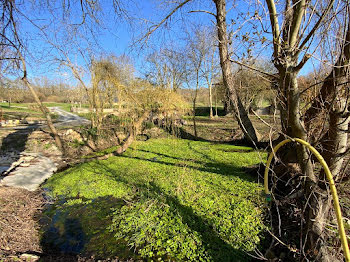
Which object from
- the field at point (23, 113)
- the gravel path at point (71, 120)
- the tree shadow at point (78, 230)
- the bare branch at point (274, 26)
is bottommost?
the tree shadow at point (78, 230)

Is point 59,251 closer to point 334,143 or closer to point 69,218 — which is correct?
point 69,218

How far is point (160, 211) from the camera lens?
3.75 metres

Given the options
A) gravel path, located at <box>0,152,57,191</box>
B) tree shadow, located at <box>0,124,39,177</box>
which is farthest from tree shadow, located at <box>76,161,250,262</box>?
tree shadow, located at <box>0,124,39,177</box>

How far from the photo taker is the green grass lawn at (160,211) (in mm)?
2896

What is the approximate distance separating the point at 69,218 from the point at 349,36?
538 centimetres

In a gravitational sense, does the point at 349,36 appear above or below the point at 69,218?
above

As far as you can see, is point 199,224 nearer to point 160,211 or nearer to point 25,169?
point 160,211

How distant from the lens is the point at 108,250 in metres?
2.96

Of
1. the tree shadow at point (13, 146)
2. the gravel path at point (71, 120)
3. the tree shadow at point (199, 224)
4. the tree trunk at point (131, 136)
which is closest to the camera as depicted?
the tree shadow at point (199, 224)

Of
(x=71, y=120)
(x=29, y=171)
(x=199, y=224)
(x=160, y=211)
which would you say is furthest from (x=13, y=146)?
(x=199, y=224)

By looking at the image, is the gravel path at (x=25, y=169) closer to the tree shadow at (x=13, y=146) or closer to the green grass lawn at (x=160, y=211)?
the tree shadow at (x=13, y=146)

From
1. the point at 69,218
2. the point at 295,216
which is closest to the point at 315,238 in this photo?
the point at 295,216

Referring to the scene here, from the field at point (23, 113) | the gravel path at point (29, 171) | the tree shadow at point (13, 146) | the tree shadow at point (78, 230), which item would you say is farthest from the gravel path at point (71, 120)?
the tree shadow at point (78, 230)

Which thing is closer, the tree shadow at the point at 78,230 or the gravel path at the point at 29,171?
the tree shadow at the point at 78,230
